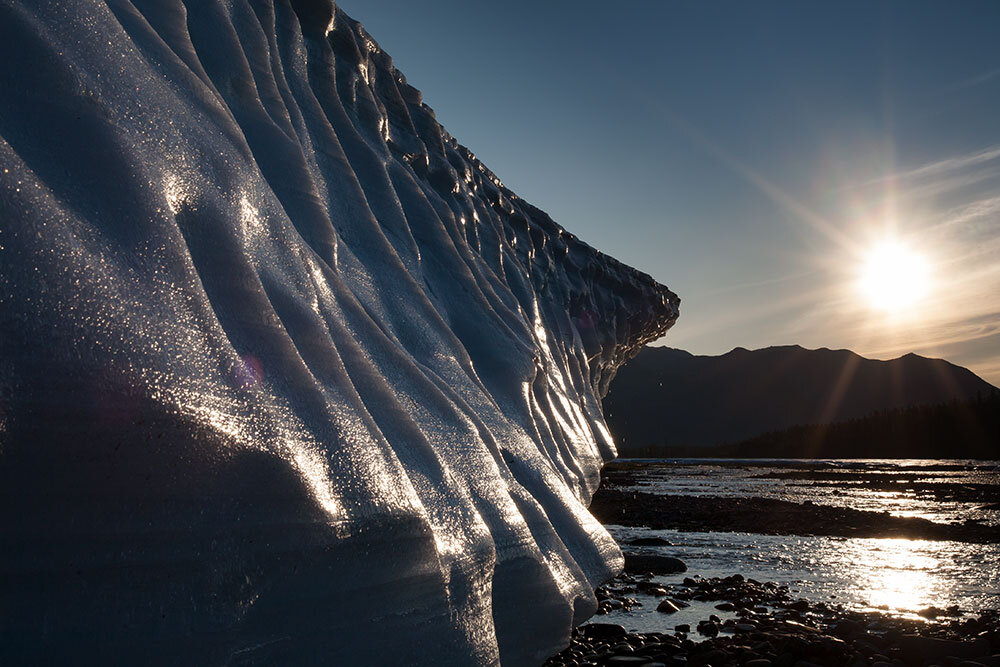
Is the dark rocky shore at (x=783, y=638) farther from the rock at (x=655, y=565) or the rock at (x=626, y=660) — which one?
the rock at (x=655, y=565)

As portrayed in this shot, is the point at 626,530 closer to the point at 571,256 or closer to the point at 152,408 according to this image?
the point at 571,256

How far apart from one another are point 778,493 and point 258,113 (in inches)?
844

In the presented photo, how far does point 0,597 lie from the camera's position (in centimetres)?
171

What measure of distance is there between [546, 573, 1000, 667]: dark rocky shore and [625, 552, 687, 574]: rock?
132 cm

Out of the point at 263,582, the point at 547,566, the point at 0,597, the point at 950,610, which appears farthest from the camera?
the point at 950,610

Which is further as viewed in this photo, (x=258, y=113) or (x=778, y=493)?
(x=778, y=493)

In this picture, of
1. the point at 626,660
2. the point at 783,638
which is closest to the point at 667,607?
the point at 783,638

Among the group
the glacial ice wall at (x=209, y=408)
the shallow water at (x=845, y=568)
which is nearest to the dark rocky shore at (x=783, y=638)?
the shallow water at (x=845, y=568)

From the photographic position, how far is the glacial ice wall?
191 cm

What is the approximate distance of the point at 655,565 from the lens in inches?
332

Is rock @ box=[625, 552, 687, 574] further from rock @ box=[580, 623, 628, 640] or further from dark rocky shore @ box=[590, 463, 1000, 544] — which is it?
dark rocky shore @ box=[590, 463, 1000, 544]

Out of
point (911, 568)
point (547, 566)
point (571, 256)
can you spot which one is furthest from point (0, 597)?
point (571, 256)

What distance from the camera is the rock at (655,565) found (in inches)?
327

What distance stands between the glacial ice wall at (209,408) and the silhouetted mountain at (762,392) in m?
111
